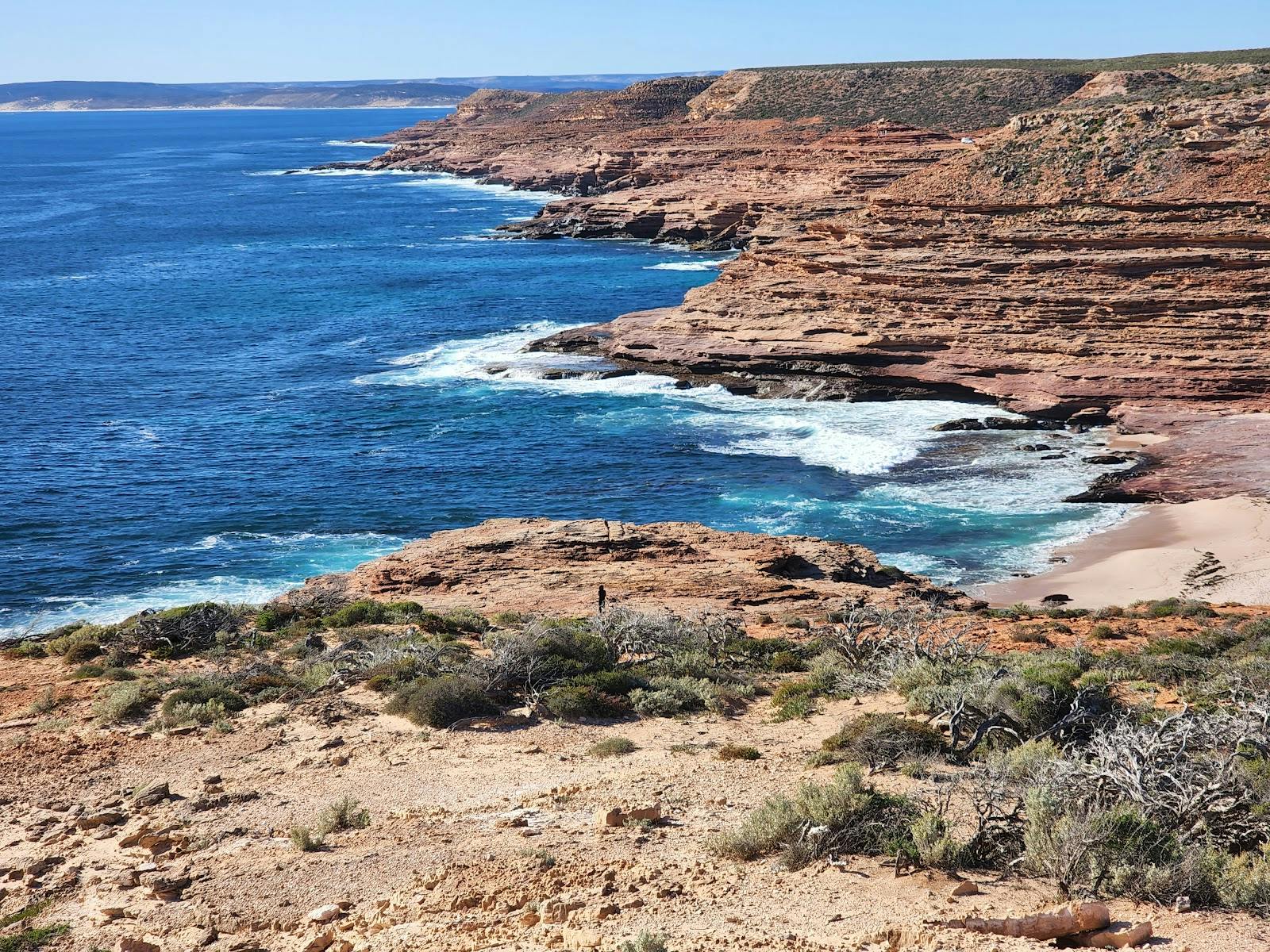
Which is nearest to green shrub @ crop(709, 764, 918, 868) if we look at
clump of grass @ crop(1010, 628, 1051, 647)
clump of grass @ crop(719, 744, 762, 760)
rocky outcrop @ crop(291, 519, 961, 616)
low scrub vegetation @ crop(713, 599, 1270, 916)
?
low scrub vegetation @ crop(713, 599, 1270, 916)

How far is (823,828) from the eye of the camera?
13.4 m

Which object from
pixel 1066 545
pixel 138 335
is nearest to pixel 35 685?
pixel 1066 545

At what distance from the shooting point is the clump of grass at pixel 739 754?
17.2m

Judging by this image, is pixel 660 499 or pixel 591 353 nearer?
pixel 660 499

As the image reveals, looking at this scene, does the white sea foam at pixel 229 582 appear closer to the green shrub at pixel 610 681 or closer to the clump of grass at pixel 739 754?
the green shrub at pixel 610 681

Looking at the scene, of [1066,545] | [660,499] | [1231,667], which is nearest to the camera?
[1231,667]

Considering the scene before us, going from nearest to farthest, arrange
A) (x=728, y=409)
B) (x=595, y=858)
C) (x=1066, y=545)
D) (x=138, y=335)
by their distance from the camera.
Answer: (x=595, y=858)
(x=1066, y=545)
(x=728, y=409)
(x=138, y=335)

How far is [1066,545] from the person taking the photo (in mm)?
36344

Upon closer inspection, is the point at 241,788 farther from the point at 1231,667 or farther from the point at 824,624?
the point at 1231,667

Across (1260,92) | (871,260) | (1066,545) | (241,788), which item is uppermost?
(1260,92)

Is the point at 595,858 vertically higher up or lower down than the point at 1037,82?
lower down

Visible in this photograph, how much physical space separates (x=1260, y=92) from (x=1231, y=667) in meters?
45.8

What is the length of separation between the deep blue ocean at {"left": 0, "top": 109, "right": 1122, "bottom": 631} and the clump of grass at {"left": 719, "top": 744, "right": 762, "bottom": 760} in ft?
62.2

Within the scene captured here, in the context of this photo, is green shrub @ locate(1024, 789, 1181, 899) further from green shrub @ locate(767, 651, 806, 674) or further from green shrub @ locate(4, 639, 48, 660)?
green shrub @ locate(4, 639, 48, 660)
